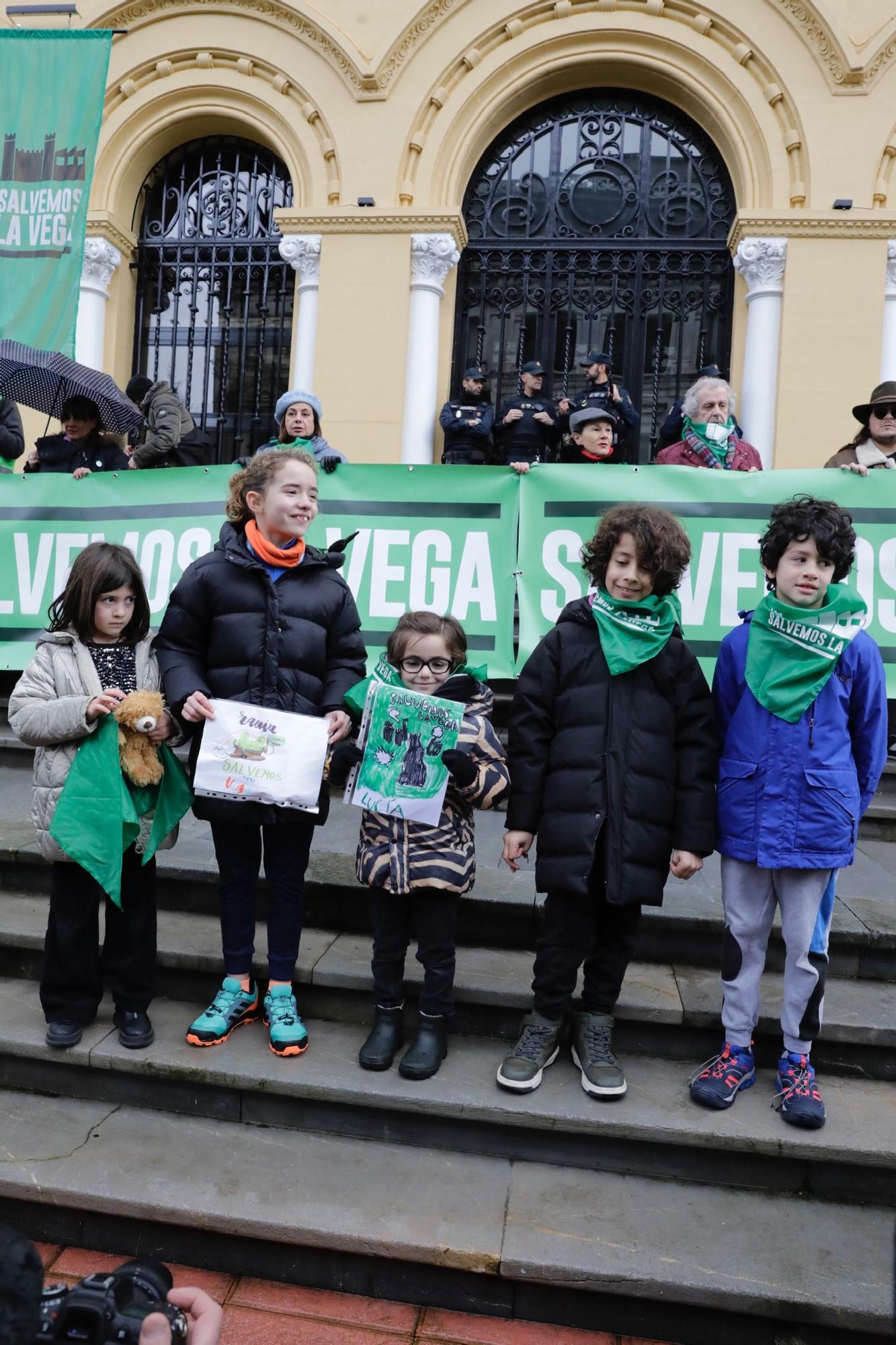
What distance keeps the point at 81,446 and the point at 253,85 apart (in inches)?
188

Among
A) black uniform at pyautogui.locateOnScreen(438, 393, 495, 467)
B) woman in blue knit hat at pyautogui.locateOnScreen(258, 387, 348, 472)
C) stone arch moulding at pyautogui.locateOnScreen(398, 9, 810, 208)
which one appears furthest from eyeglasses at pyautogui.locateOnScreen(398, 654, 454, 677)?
stone arch moulding at pyautogui.locateOnScreen(398, 9, 810, 208)

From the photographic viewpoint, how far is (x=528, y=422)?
7133 millimetres

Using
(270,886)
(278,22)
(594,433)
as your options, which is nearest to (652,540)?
(270,886)

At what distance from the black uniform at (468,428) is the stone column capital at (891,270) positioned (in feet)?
11.2

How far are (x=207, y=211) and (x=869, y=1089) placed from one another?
9.24 metres

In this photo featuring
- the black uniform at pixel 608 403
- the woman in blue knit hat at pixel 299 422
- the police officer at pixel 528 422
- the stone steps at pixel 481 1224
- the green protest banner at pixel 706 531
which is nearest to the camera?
the stone steps at pixel 481 1224

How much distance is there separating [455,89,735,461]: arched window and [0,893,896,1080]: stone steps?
6159 mm

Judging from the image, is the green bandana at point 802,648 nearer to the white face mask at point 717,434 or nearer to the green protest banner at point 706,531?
the green protest banner at point 706,531

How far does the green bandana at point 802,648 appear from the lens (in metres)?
2.68

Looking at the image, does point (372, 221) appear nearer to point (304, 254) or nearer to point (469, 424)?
point (304, 254)

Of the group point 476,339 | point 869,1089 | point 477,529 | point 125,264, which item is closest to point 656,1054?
point 869,1089

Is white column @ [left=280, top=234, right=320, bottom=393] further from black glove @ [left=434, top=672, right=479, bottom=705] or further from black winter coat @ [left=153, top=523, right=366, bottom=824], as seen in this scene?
black glove @ [left=434, top=672, right=479, bottom=705]

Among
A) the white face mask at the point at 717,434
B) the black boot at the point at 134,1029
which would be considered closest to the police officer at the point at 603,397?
the white face mask at the point at 717,434

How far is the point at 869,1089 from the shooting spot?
2.85 meters
